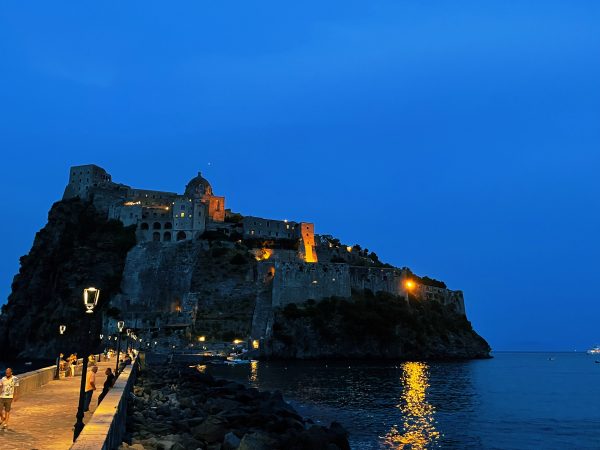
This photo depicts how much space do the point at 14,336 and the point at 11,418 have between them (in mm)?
78106

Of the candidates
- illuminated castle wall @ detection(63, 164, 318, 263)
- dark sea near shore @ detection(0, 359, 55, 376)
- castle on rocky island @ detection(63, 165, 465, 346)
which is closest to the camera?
dark sea near shore @ detection(0, 359, 55, 376)

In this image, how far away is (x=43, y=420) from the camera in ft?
41.7

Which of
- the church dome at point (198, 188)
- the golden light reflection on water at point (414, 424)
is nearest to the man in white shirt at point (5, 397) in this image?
the golden light reflection on water at point (414, 424)

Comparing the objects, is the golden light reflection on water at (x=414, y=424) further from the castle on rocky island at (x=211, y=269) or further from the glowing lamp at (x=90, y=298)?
the castle on rocky island at (x=211, y=269)

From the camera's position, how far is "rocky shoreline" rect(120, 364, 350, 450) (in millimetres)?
13797

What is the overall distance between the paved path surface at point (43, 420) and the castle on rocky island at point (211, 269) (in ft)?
181

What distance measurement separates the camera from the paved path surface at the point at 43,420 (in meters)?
10.3

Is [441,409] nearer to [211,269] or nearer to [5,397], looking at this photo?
Result: [5,397]

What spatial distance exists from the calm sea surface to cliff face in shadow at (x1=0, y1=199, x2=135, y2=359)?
36.4 m

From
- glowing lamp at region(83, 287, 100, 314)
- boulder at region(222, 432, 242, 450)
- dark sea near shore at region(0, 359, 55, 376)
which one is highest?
glowing lamp at region(83, 287, 100, 314)

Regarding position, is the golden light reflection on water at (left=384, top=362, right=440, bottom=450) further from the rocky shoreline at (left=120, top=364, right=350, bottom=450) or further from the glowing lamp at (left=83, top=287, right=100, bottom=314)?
the glowing lamp at (left=83, top=287, right=100, bottom=314)

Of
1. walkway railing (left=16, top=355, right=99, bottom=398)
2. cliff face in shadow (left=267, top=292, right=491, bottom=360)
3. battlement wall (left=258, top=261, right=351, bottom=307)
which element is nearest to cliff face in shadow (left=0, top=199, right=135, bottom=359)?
battlement wall (left=258, top=261, right=351, bottom=307)

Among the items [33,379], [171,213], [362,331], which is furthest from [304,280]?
[33,379]

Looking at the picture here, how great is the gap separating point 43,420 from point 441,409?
23251 mm
